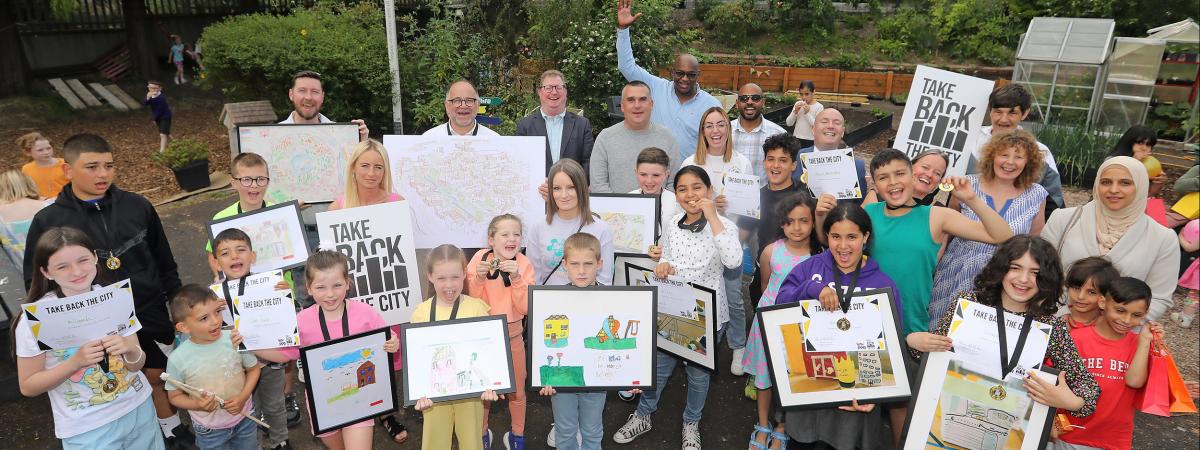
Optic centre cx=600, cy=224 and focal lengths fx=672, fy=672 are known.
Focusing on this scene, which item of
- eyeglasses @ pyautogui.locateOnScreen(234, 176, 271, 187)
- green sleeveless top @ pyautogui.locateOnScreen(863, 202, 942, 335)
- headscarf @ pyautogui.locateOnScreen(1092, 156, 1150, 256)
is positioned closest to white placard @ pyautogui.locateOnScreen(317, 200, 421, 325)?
eyeglasses @ pyautogui.locateOnScreen(234, 176, 271, 187)

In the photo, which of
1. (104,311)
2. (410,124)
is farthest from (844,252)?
(410,124)

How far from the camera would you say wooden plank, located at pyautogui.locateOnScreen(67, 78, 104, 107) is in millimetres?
17531

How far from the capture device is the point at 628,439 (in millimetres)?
4828

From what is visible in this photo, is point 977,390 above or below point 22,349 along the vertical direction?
below

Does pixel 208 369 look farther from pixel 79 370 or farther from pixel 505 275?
pixel 505 275

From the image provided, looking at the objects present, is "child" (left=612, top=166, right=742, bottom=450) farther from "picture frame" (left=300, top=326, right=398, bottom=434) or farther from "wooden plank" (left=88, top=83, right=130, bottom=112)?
"wooden plank" (left=88, top=83, right=130, bottom=112)

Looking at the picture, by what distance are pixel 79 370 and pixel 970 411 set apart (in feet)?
15.2

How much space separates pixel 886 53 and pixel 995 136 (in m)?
23.0

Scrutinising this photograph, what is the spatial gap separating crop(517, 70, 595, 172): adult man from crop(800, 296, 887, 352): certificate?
9.25ft

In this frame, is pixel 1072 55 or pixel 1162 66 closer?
pixel 1072 55

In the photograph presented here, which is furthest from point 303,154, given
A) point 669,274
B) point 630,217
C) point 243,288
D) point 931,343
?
point 931,343

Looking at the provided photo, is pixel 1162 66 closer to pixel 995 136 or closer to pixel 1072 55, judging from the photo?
pixel 1072 55

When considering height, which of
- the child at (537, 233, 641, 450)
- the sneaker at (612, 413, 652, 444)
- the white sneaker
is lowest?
the sneaker at (612, 413, 652, 444)

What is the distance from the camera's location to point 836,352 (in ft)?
12.1
